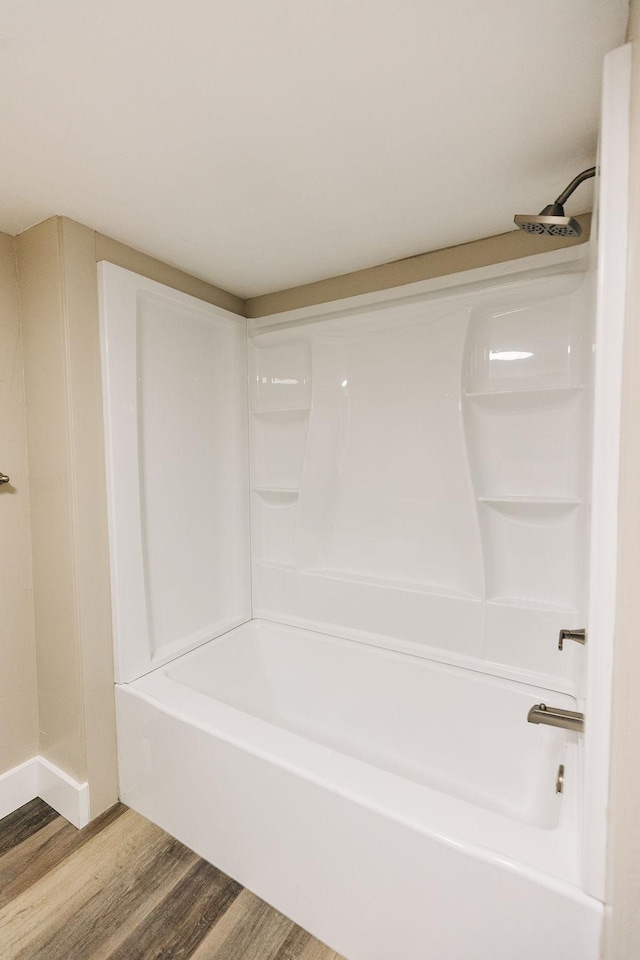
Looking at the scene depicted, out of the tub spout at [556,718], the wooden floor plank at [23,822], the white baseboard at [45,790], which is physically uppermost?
A: the tub spout at [556,718]

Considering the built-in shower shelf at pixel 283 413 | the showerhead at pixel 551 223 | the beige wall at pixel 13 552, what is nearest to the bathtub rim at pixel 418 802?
the beige wall at pixel 13 552

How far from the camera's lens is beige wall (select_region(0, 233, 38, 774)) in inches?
68.4

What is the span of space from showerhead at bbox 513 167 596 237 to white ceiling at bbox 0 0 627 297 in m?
0.13

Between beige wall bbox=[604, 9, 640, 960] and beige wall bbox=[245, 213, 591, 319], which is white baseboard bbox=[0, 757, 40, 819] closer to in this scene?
beige wall bbox=[604, 9, 640, 960]

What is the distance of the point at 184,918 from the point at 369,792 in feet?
2.48

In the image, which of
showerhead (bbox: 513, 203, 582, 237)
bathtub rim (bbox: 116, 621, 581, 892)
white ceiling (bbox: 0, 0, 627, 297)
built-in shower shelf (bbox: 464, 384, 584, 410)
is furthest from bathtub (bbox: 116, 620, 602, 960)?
white ceiling (bbox: 0, 0, 627, 297)

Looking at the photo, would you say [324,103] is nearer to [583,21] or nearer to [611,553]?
[583,21]

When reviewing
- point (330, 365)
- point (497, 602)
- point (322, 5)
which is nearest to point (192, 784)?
point (497, 602)

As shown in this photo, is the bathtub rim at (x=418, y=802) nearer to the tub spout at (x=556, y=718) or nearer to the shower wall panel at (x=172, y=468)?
the tub spout at (x=556, y=718)

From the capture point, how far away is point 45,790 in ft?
6.06

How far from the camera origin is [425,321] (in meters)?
1.97

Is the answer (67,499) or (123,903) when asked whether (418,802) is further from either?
(67,499)

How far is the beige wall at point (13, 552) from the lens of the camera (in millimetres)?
1737

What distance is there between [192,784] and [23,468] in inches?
52.4
